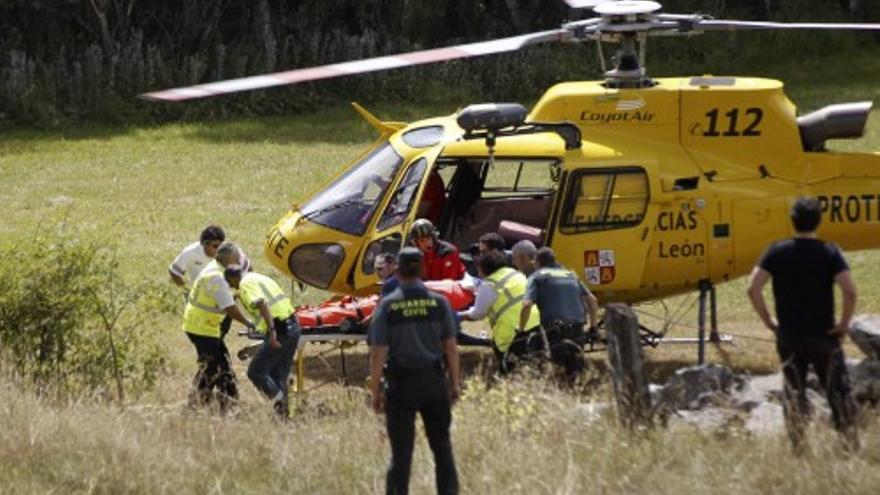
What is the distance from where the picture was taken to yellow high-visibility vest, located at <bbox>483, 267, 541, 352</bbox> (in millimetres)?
14348

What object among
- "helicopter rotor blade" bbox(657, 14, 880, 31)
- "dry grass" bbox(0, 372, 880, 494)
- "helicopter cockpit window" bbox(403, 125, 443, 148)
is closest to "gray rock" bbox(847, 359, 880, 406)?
"dry grass" bbox(0, 372, 880, 494)

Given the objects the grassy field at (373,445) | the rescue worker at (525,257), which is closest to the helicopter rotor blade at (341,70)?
the rescue worker at (525,257)

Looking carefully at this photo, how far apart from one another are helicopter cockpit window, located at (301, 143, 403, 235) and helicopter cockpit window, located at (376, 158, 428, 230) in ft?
0.43

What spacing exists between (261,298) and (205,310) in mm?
618

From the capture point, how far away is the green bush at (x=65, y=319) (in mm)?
15102

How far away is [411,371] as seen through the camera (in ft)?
34.6

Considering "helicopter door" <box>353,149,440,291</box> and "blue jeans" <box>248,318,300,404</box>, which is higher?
"helicopter door" <box>353,149,440,291</box>

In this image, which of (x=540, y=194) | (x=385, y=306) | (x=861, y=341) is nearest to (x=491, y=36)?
(x=540, y=194)

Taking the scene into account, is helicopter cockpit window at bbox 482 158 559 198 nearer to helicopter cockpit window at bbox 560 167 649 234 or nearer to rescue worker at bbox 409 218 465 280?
helicopter cockpit window at bbox 560 167 649 234

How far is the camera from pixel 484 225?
17.5 m

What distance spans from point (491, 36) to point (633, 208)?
24.4m

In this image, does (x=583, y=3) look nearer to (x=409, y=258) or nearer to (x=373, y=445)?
(x=373, y=445)

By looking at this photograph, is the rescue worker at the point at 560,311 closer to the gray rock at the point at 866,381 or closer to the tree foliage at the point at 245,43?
the gray rock at the point at 866,381

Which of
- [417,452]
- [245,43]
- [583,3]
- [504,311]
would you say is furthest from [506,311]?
[245,43]
